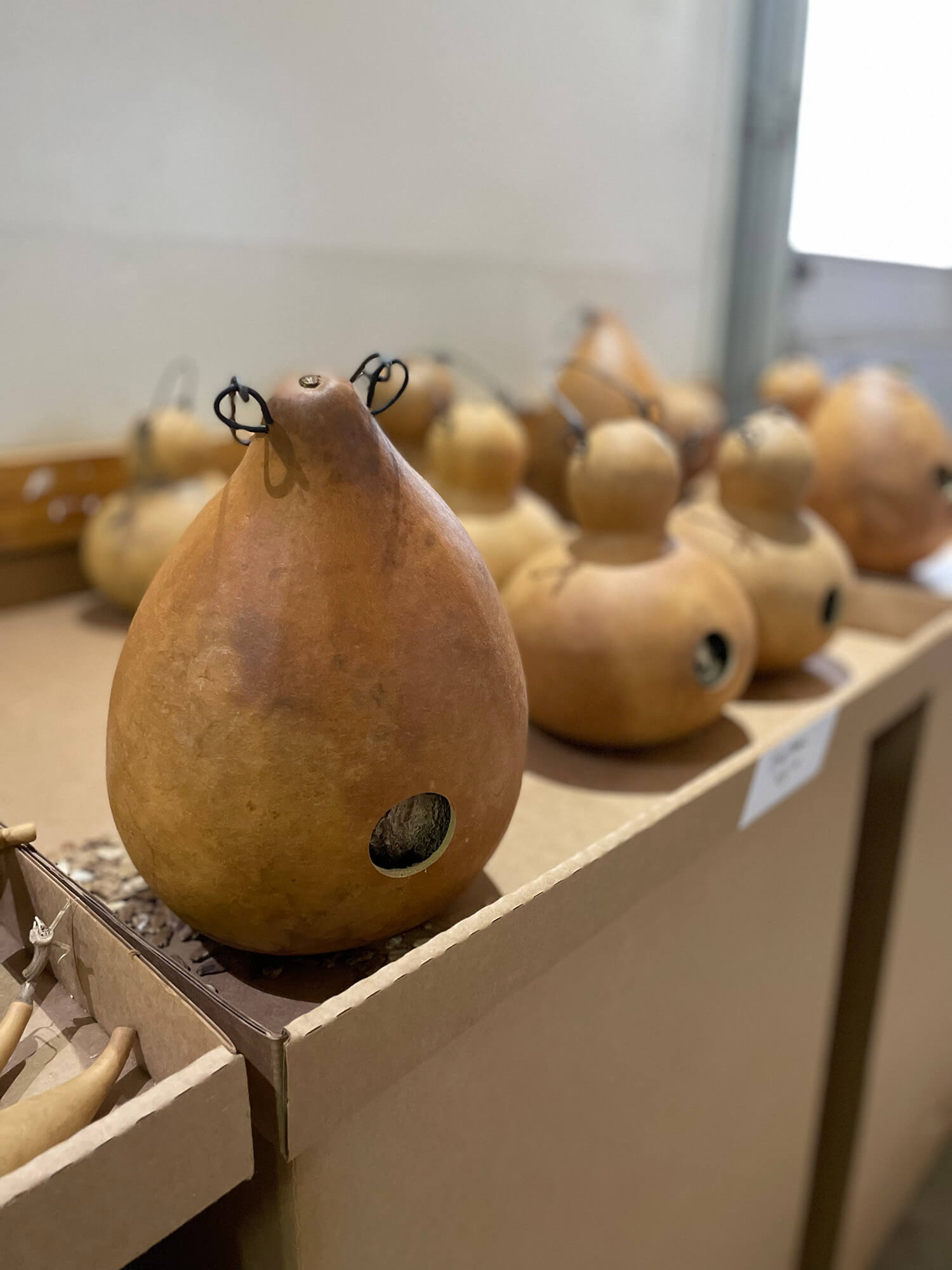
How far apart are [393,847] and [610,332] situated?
2.99 ft

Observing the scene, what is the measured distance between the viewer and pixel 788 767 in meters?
0.81

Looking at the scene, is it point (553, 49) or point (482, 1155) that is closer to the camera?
point (482, 1155)

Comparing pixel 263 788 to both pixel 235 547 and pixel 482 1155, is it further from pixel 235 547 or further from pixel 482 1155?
pixel 482 1155

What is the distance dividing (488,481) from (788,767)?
0.39 meters

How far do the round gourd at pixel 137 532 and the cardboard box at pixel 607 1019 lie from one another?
0.44 m

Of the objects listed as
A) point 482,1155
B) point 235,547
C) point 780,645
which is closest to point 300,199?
point 780,645

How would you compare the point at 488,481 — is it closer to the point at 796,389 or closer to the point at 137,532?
the point at 137,532

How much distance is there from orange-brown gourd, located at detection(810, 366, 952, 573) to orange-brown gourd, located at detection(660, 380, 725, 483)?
0.50ft

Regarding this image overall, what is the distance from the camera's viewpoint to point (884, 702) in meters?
0.98

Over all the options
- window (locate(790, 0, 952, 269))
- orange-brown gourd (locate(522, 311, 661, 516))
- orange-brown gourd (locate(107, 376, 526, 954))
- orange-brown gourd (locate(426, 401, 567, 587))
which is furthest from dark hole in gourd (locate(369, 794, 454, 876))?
window (locate(790, 0, 952, 269))

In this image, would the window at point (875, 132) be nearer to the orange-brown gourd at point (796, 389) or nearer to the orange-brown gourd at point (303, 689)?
the orange-brown gourd at point (796, 389)

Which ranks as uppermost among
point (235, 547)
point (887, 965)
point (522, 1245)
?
point (235, 547)

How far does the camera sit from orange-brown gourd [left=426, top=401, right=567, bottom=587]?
3.21 ft

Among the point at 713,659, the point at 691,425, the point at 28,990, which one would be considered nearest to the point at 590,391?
the point at 691,425
